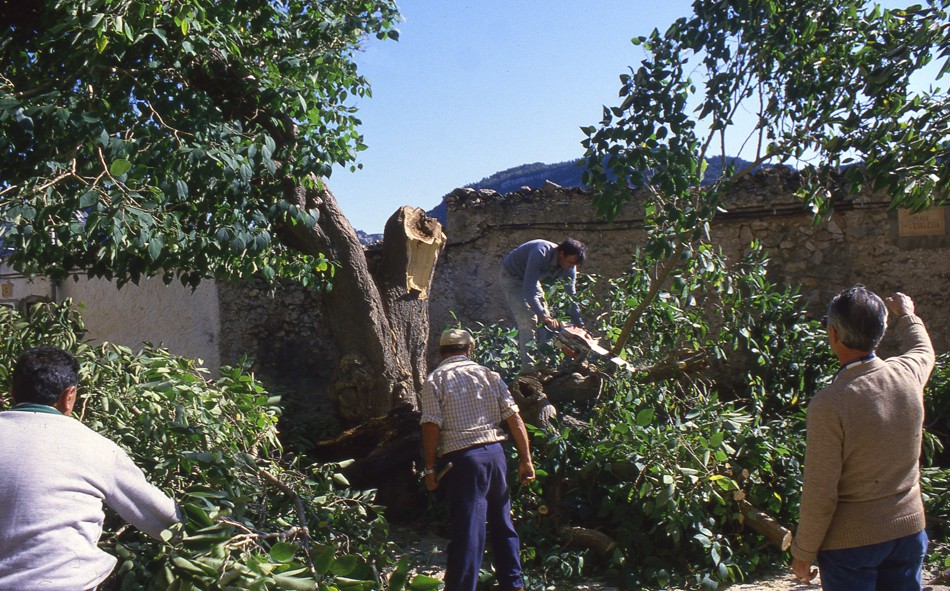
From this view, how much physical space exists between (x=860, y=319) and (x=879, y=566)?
2.43ft

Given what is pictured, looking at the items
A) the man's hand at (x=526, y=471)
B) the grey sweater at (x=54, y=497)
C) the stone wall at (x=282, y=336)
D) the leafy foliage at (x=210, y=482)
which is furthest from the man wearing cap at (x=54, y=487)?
the stone wall at (x=282, y=336)

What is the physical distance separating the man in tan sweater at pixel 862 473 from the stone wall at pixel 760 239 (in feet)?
14.8

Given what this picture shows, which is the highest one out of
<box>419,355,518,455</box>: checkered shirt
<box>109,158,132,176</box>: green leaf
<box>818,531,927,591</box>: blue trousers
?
<box>109,158,132,176</box>: green leaf

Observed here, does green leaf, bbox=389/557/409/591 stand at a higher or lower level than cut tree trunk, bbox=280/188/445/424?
lower

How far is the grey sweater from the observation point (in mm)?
2320

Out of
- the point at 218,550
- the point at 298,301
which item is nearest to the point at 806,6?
the point at 218,550

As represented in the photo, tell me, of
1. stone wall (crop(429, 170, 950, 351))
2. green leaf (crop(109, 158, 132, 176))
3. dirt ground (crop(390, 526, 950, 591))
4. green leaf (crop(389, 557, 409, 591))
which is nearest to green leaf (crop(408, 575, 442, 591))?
green leaf (crop(389, 557, 409, 591))

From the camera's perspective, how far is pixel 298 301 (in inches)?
315

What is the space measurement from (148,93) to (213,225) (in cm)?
80

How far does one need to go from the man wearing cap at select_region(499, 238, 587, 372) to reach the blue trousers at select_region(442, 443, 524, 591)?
5.73ft

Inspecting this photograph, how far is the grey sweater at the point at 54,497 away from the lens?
91.4 inches

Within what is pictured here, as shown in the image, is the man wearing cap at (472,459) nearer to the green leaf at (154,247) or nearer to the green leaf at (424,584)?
the green leaf at (424,584)

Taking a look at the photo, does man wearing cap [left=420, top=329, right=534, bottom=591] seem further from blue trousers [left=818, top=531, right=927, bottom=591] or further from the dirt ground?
blue trousers [left=818, top=531, right=927, bottom=591]

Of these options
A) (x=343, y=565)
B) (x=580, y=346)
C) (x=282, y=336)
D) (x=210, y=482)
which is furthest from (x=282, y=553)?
(x=282, y=336)
